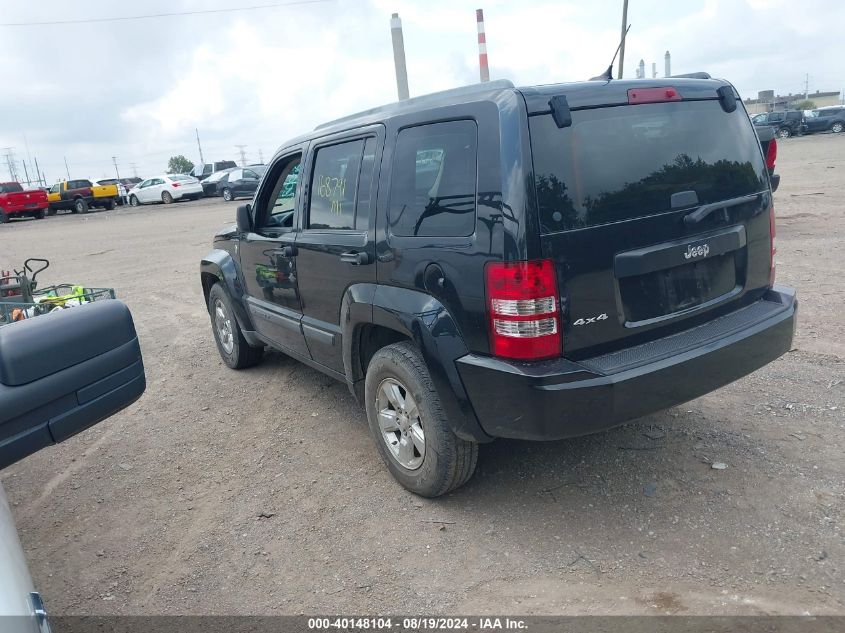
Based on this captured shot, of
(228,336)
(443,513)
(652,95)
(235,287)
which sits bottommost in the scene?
(443,513)

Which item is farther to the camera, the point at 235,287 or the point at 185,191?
the point at 185,191

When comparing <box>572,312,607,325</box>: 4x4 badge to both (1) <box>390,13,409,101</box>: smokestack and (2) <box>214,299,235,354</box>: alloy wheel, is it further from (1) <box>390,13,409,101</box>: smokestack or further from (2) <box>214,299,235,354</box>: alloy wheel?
(1) <box>390,13,409,101</box>: smokestack

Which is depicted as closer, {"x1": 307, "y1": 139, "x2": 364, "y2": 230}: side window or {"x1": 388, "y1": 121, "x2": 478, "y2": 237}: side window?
{"x1": 388, "y1": 121, "x2": 478, "y2": 237}: side window

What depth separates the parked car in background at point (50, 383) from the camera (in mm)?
1836

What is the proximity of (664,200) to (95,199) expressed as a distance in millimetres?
35088

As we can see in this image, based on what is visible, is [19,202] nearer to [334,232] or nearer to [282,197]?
[282,197]

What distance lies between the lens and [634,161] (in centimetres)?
304

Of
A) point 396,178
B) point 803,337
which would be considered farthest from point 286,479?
point 803,337

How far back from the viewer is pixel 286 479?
13.1 feet

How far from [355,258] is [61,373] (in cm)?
192

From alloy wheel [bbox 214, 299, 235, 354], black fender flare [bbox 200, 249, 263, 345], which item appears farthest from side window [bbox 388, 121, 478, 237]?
alloy wheel [bbox 214, 299, 235, 354]

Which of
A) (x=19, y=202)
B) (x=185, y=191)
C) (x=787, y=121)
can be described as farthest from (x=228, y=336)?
(x=787, y=121)

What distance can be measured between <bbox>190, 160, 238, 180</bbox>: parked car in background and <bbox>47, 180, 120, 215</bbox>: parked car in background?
21.2ft

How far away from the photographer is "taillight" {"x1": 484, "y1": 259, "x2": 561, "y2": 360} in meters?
2.81
